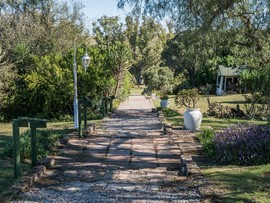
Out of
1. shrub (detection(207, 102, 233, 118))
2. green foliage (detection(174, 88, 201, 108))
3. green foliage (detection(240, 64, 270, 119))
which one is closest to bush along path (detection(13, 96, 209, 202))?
green foliage (detection(240, 64, 270, 119))

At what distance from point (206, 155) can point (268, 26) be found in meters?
4.38

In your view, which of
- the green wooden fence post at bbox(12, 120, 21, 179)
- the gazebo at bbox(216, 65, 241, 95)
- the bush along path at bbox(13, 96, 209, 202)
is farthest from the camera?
the gazebo at bbox(216, 65, 241, 95)

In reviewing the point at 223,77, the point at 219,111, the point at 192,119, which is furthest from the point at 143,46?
the point at 192,119

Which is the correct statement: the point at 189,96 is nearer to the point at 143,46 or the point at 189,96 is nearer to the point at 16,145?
the point at 16,145

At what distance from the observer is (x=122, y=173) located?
6.11 m

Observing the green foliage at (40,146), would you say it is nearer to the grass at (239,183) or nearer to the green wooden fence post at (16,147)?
the green wooden fence post at (16,147)

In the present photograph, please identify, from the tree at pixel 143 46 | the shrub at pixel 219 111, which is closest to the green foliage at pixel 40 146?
the shrub at pixel 219 111

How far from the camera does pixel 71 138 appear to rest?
945cm

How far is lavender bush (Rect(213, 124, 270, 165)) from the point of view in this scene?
21.5 feet

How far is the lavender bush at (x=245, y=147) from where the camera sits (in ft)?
21.5

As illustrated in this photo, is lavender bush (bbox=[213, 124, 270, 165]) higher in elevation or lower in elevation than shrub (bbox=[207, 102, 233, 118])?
higher

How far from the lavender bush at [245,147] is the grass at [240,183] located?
434 millimetres

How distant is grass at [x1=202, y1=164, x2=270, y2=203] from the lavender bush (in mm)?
434

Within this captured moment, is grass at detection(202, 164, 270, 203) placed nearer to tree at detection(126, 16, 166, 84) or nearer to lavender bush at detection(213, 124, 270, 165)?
lavender bush at detection(213, 124, 270, 165)
